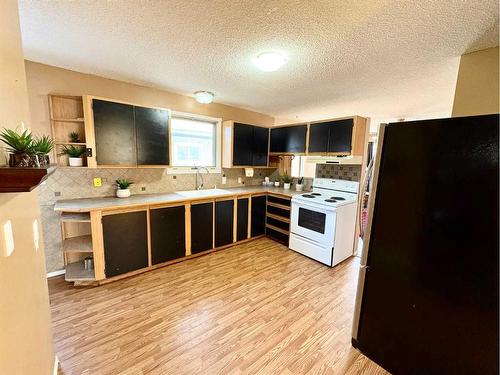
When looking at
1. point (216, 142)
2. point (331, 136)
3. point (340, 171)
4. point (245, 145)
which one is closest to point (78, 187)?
point (216, 142)

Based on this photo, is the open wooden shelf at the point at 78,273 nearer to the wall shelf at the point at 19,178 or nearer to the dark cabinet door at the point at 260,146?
the wall shelf at the point at 19,178

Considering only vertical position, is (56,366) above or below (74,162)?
below

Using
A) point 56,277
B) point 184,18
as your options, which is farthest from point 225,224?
point 184,18

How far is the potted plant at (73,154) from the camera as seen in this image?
244cm

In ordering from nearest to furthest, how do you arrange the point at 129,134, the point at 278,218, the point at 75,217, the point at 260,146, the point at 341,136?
1. the point at 75,217
2. the point at 129,134
3. the point at 341,136
4. the point at 278,218
5. the point at 260,146

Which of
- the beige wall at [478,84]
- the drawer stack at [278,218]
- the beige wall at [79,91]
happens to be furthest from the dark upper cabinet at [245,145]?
the beige wall at [478,84]

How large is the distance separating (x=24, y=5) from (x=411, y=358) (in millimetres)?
3476

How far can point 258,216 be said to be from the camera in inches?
153

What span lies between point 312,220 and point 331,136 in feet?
4.31

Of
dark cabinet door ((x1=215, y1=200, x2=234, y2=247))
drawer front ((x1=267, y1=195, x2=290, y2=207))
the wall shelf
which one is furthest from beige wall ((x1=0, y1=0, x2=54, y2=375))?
drawer front ((x1=267, y1=195, x2=290, y2=207))

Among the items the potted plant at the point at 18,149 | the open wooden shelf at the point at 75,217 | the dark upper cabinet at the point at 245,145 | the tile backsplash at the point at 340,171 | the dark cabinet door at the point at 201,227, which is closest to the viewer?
the potted plant at the point at 18,149

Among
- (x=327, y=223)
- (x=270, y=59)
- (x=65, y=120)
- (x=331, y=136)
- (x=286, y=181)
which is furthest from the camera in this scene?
(x=286, y=181)

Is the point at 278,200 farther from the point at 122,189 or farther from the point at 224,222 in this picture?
the point at 122,189

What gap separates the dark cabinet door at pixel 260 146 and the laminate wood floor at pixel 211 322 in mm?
2042
